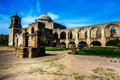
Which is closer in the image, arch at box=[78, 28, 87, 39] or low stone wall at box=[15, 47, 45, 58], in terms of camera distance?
low stone wall at box=[15, 47, 45, 58]

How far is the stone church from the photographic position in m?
33.6

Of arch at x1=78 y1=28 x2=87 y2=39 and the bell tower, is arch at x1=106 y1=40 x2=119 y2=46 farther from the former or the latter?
the bell tower

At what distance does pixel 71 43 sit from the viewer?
41.2 meters

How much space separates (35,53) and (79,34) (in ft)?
98.3

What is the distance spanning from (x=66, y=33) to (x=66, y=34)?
14.1 inches

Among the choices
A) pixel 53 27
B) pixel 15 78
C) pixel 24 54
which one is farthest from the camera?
pixel 53 27

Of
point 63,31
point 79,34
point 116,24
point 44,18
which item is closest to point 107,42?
point 116,24

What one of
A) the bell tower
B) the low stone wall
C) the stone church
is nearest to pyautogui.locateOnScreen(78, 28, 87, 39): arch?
the stone church

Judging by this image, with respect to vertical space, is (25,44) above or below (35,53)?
above

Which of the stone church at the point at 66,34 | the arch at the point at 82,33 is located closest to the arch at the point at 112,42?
the stone church at the point at 66,34

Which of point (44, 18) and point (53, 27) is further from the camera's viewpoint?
point (44, 18)

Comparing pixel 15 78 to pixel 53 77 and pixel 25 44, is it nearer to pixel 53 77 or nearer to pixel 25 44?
pixel 53 77

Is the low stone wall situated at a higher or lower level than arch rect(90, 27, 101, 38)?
lower

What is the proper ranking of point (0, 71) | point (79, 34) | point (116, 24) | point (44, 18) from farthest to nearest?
point (44, 18), point (79, 34), point (116, 24), point (0, 71)
